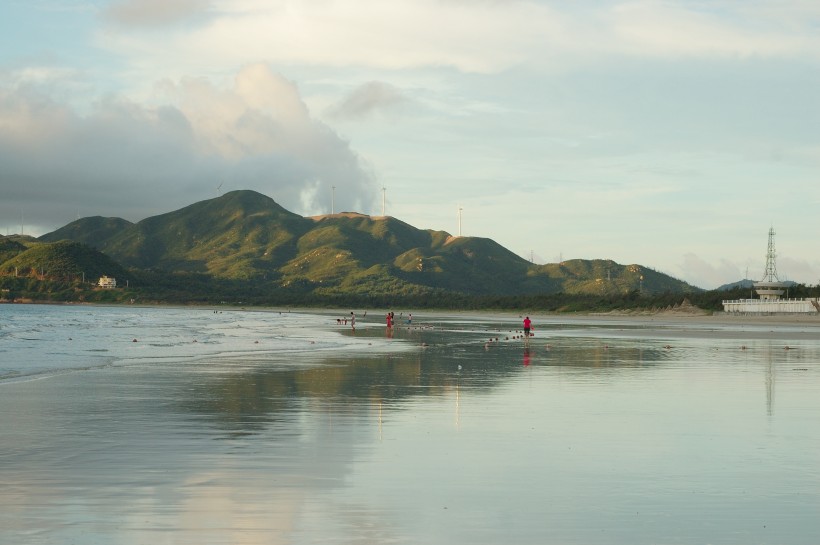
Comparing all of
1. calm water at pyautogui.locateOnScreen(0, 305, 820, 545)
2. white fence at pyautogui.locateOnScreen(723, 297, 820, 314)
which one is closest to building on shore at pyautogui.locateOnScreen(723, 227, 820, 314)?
white fence at pyautogui.locateOnScreen(723, 297, 820, 314)

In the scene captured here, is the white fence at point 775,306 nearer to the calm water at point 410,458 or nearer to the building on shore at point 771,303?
the building on shore at point 771,303

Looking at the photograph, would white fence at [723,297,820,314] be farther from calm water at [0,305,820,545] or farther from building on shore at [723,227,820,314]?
calm water at [0,305,820,545]

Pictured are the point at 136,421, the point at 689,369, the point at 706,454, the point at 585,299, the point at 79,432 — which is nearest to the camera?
the point at 706,454

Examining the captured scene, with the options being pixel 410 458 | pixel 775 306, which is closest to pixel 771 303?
pixel 775 306

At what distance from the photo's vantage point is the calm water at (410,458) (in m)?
10.2

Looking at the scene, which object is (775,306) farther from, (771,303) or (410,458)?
(410,458)

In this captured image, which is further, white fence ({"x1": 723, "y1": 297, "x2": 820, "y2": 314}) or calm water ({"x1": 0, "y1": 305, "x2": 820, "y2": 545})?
white fence ({"x1": 723, "y1": 297, "x2": 820, "y2": 314})

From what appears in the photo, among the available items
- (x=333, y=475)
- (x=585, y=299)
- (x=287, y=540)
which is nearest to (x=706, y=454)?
(x=333, y=475)

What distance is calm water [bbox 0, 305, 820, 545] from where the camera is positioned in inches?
401

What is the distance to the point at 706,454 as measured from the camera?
1498 cm

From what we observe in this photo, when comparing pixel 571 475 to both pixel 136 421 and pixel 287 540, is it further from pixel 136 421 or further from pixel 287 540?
pixel 136 421

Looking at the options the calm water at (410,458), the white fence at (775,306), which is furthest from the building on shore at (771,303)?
the calm water at (410,458)

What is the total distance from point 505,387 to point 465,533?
1659 centimetres

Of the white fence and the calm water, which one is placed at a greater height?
the white fence
